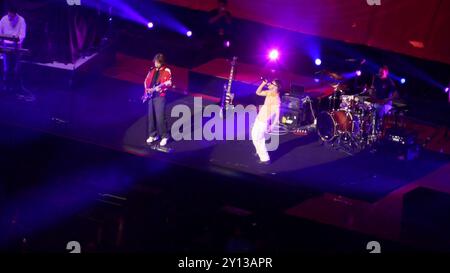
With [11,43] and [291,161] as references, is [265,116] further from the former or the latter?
[11,43]

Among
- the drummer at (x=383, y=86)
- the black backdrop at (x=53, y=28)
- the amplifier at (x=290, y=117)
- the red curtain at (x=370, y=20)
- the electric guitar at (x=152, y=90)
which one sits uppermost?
the black backdrop at (x=53, y=28)

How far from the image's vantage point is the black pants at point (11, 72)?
14.7 meters

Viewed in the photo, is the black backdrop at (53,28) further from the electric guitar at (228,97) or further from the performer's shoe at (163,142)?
the performer's shoe at (163,142)

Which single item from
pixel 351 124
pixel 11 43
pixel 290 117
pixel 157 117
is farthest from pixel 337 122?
pixel 11 43

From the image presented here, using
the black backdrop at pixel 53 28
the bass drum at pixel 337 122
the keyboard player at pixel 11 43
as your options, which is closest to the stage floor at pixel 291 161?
the bass drum at pixel 337 122

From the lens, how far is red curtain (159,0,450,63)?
43.7 ft

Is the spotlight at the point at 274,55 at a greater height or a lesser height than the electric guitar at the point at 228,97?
greater

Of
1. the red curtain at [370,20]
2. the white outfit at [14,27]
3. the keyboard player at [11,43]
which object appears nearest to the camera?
the red curtain at [370,20]

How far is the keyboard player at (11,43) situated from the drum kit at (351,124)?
743cm

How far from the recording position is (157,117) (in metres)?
12.4

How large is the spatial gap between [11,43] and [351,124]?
27.2 feet

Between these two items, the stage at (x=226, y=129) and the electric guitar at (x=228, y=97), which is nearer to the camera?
the stage at (x=226, y=129)

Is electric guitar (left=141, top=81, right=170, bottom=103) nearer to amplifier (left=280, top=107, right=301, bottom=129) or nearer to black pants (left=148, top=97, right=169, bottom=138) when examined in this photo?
black pants (left=148, top=97, right=169, bottom=138)

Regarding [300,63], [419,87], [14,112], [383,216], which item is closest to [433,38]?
[419,87]
